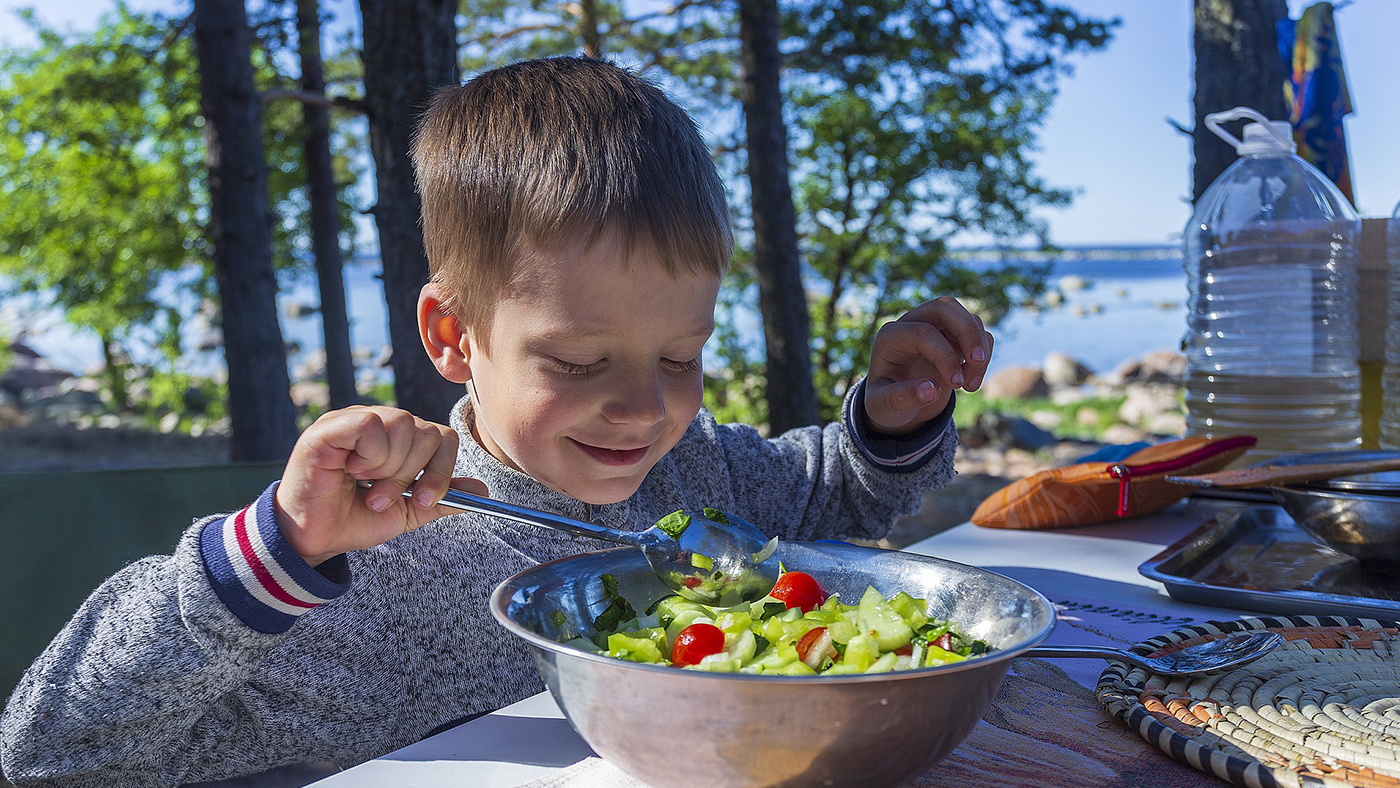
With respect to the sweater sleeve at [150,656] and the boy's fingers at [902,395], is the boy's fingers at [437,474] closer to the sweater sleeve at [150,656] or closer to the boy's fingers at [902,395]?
the sweater sleeve at [150,656]

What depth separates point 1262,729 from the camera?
0.81 meters

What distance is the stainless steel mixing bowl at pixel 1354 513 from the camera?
1.29m

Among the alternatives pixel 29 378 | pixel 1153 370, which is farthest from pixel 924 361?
pixel 29 378

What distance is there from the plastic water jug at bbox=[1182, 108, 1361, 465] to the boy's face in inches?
61.2

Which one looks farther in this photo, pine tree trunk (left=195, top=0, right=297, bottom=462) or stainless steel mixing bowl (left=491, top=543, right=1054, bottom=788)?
pine tree trunk (left=195, top=0, right=297, bottom=462)

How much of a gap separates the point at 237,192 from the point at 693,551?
185 inches

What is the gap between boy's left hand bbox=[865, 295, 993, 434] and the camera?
142 centimetres

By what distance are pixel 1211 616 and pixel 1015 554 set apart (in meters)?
0.42

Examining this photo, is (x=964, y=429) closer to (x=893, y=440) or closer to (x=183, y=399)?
(x=893, y=440)

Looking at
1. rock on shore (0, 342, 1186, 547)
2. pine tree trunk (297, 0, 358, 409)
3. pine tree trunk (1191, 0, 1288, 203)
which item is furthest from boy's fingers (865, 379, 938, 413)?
pine tree trunk (297, 0, 358, 409)

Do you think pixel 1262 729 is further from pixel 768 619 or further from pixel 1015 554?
pixel 1015 554

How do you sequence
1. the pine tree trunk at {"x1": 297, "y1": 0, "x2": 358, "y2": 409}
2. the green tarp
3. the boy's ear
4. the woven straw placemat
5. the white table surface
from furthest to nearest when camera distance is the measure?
the pine tree trunk at {"x1": 297, "y1": 0, "x2": 358, "y2": 409}, the green tarp, the boy's ear, the white table surface, the woven straw placemat

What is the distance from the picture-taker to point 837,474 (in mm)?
1870

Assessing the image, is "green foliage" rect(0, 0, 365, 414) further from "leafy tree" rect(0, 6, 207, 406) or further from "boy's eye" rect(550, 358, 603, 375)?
"boy's eye" rect(550, 358, 603, 375)
